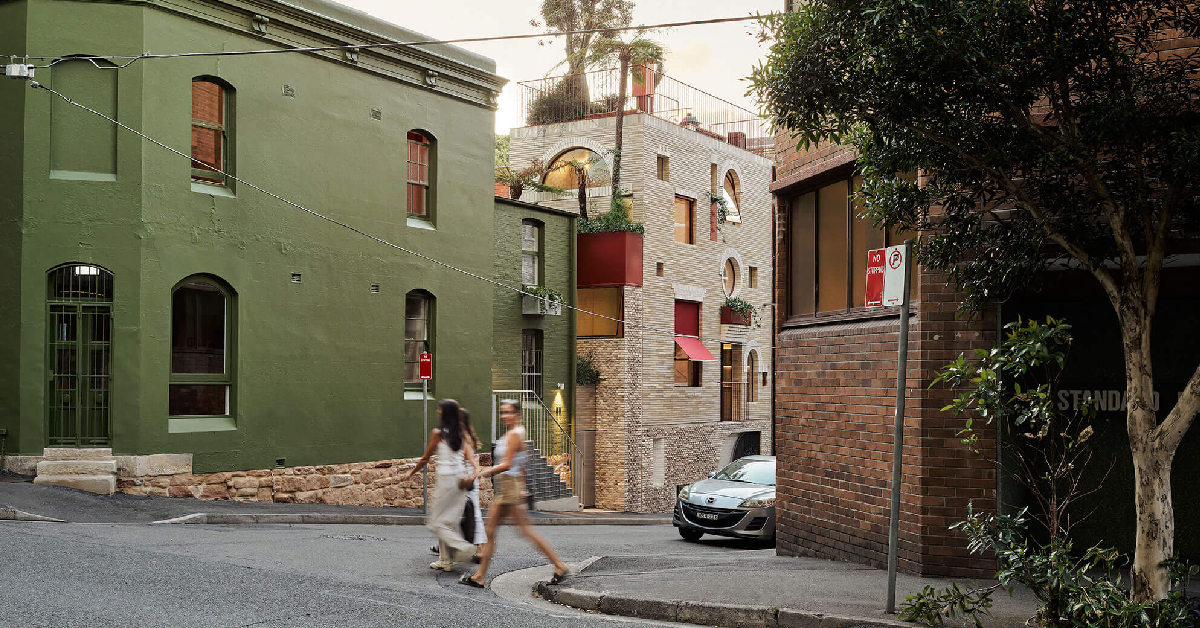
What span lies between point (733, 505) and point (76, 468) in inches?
378

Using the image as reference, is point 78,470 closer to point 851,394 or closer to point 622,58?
point 851,394

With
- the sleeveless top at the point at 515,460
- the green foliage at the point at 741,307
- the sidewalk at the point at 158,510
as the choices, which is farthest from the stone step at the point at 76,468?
the green foliage at the point at 741,307

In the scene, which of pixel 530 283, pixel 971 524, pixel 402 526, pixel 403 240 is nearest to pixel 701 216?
pixel 530 283

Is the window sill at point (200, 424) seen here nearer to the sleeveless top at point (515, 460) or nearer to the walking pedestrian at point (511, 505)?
the walking pedestrian at point (511, 505)

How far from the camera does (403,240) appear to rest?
69.6ft

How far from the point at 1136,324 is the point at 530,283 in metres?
19.8

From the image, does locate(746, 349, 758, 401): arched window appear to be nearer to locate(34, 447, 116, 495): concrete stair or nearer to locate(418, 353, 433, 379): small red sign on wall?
locate(418, 353, 433, 379): small red sign on wall

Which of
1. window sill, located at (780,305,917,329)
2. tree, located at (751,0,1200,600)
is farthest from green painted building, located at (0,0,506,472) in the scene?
tree, located at (751,0,1200,600)

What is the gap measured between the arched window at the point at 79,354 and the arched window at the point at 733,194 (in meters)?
21.4

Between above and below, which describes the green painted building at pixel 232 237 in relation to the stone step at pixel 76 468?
above

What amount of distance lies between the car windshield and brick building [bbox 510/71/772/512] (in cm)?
1103

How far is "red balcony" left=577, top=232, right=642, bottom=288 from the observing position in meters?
28.8

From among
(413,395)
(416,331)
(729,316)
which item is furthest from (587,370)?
(413,395)

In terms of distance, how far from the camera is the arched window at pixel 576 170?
30.7 m
